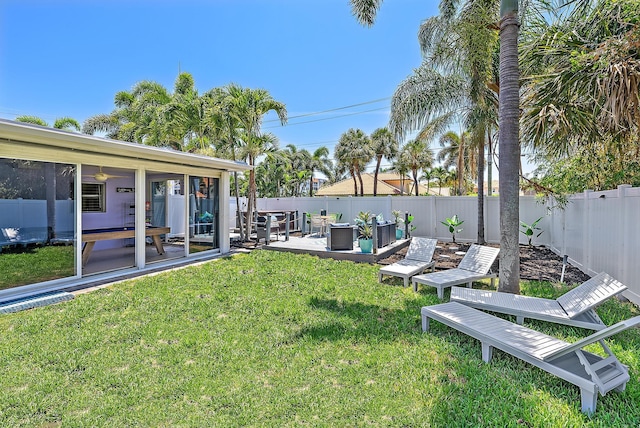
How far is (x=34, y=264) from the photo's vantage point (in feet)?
22.0

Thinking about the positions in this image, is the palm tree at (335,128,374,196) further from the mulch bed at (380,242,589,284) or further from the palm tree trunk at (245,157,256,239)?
the mulch bed at (380,242,589,284)

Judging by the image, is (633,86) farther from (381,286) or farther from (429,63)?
(429,63)

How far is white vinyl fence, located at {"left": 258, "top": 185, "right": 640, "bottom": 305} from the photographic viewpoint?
5.49m

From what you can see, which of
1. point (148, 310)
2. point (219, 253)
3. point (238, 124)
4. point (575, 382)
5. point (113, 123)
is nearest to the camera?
point (575, 382)

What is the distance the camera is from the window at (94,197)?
9.14 meters

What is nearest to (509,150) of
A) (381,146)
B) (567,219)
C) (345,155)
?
(567,219)

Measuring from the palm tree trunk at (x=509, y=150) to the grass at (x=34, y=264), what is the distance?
888 cm

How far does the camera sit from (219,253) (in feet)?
36.9

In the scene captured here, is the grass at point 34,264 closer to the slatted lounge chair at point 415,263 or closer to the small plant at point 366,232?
the slatted lounge chair at point 415,263

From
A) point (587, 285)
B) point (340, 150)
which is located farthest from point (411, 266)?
point (340, 150)

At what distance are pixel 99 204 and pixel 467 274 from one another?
10760mm

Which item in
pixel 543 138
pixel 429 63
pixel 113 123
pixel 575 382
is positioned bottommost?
pixel 575 382

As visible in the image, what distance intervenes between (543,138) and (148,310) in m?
7.67

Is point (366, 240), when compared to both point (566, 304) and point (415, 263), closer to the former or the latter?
point (415, 263)
